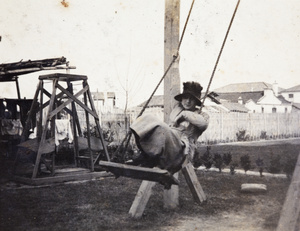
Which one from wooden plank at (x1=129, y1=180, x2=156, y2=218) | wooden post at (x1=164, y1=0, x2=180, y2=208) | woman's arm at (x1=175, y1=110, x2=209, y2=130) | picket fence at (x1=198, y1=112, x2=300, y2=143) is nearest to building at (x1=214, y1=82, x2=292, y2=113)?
picket fence at (x1=198, y1=112, x2=300, y2=143)

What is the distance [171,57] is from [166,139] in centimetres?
177

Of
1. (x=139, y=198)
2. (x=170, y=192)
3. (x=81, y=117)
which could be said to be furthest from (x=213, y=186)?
(x=81, y=117)

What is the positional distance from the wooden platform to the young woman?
9.39 ft

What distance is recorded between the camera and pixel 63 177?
6.59 metres

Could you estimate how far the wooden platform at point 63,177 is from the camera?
6.21 m

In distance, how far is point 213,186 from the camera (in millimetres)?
6652

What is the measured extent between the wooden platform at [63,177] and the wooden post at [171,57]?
2.36 meters

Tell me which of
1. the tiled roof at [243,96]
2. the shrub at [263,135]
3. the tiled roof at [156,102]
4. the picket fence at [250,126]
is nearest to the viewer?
the picket fence at [250,126]

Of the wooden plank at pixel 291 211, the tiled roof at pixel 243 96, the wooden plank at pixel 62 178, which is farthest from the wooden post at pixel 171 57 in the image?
the tiled roof at pixel 243 96

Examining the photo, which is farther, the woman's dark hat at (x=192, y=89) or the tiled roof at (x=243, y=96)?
the tiled roof at (x=243, y=96)

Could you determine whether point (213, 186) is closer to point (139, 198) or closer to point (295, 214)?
point (139, 198)

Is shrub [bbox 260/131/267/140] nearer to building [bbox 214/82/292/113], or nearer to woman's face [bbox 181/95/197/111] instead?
Answer: building [bbox 214/82/292/113]

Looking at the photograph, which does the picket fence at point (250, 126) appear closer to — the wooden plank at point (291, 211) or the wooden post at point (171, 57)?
the wooden post at point (171, 57)

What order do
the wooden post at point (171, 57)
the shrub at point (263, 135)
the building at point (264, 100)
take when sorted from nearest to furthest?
1. the wooden post at point (171, 57)
2. the shrub at point (263, 135)
3. the building at point (264, 100)
